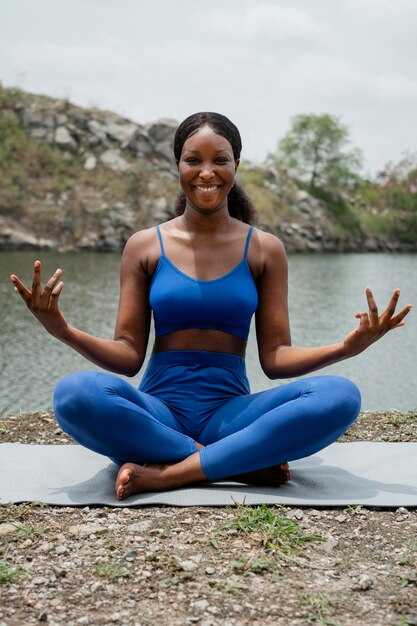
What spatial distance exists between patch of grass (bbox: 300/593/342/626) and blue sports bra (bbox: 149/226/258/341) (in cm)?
132

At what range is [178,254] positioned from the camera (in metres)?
3.22

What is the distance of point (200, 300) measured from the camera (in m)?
3.07

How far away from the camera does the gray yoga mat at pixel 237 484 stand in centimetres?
282

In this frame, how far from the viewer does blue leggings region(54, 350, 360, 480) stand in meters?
2.81

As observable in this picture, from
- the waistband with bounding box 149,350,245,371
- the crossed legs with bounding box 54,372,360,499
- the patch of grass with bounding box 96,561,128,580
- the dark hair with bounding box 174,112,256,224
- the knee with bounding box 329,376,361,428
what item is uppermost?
the dark hair with bounding box 174,112,256,224

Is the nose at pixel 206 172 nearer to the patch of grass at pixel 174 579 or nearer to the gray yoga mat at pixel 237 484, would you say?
the gray yoga mat at pixel 237 484

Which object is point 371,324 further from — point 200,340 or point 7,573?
point 7,573

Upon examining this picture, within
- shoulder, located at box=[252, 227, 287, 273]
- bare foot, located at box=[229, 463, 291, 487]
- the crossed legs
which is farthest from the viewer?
shoulder, located at box=[252, 227, 287, 273]

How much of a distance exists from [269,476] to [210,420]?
0.34 metres

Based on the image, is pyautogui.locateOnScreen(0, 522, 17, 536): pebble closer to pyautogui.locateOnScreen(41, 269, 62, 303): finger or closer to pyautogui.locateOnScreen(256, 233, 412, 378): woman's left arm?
pyautogui.locateOnScreen(41, 269, 62, 303): finger

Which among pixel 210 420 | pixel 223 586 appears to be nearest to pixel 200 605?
pixel 223 586

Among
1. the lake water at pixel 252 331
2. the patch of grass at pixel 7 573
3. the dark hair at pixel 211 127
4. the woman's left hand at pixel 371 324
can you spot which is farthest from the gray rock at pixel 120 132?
the patch of grass at pixel 7 573

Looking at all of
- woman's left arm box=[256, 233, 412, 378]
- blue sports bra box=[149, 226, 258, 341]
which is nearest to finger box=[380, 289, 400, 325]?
woman's left arm box=[256, 233, 412, 378]

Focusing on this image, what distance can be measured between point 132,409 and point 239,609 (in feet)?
3.32
